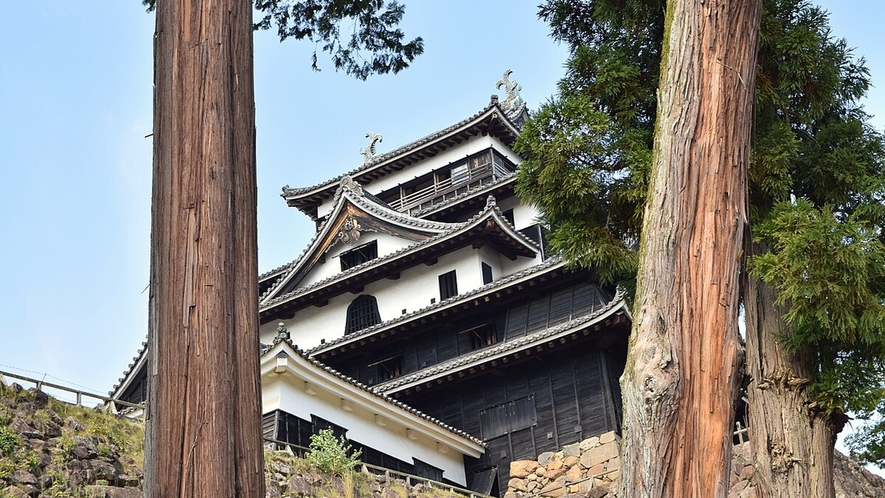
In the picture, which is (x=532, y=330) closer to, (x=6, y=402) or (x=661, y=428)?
(x=6, y=402)

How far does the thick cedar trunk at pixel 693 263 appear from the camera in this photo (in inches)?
200

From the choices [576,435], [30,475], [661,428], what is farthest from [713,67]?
[576,435]

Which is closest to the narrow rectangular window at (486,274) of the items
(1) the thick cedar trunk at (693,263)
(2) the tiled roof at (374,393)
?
(2) the tiled roof at (374,393)

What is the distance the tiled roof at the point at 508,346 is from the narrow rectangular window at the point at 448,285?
2.28 metres

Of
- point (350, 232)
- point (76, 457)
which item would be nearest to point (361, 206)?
point (350, 232)

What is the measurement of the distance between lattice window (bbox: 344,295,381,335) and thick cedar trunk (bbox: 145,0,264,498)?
18.8m

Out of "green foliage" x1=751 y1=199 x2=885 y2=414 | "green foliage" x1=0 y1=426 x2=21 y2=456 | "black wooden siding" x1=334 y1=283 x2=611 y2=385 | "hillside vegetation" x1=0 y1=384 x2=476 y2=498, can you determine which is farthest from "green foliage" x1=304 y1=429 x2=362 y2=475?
"green foliage" x1=751 y1=199 x2=885 y2=414

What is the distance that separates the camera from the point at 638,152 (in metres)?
8.25

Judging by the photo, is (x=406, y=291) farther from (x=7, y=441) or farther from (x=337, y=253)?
(x=7, y=441)

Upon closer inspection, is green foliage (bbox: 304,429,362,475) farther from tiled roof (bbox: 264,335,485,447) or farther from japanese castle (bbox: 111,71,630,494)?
tiled roof (bbox: 264,335,485,447)

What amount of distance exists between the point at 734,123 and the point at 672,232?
82 centimetres

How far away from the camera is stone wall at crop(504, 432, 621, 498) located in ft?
58.3

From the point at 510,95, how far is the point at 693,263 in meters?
26.3

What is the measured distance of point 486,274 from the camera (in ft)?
73.8
